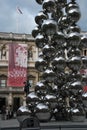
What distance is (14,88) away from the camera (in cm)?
6059

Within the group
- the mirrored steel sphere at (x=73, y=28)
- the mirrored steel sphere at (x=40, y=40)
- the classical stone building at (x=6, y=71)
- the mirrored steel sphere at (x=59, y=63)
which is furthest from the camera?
the classical stone building at (x=6, y=71)

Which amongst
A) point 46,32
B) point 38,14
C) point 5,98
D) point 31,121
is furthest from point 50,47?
point 5,98

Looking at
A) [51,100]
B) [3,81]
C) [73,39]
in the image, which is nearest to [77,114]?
[51,100]

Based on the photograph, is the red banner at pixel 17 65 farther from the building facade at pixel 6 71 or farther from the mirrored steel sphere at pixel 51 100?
the mirrored steel sphere at pixel 51 100

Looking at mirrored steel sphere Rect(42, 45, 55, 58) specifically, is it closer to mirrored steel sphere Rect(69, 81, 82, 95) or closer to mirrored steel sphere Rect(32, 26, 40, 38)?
mirrored steel sphere Rect(32, 26, 40, 38)

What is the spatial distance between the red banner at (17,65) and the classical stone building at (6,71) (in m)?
9.35

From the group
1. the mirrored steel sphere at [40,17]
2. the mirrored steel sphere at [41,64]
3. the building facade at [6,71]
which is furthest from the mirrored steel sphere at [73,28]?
the building facade at [6,71]

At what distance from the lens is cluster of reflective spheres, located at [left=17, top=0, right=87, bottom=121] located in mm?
15180

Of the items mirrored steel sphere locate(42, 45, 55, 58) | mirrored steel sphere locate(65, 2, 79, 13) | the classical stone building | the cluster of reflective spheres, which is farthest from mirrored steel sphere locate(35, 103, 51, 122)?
the classical stone building

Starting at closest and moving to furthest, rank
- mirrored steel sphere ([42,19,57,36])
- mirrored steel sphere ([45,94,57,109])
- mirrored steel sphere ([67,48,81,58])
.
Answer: mirrored steel sphere ([45,94,57,109])
mirrored steel sphere ([42,19,57,36])
mirrored steel sphere ([67,48,81,58])

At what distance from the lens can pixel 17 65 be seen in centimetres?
5003

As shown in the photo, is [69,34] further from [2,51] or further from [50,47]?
[2,51]

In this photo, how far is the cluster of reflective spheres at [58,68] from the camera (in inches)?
598

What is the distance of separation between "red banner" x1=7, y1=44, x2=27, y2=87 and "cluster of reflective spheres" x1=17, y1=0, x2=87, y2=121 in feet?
109
